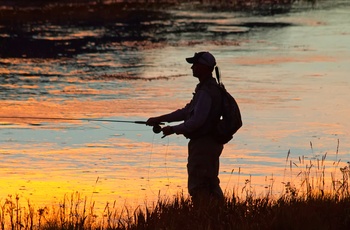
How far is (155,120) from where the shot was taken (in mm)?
8477

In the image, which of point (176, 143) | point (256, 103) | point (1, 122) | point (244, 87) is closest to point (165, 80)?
point (244, 87)

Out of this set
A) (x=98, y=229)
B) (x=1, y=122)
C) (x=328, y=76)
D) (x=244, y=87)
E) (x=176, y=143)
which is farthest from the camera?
(x=328, y=76)

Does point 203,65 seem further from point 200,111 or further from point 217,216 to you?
point 217,216

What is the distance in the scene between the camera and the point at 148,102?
668 inches

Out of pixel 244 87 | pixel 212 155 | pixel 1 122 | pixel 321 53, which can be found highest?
pixel 321 53

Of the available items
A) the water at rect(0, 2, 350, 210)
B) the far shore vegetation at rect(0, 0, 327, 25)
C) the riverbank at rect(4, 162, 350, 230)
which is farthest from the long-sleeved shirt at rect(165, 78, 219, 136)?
the far shore vegetation at rect(0, 0, 327, 25)

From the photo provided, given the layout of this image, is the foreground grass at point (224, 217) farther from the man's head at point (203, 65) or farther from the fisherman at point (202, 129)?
the man's head at point (203, 65)

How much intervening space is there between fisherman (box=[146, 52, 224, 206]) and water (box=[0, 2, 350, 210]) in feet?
3.63

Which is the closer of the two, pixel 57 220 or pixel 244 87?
pixel 57 220

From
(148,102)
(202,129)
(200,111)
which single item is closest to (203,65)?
(200,111)

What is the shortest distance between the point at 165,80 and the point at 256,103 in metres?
3.77

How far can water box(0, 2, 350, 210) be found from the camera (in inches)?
438

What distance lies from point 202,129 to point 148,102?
28.8 feet

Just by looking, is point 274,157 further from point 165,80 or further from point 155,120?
point 165,80
